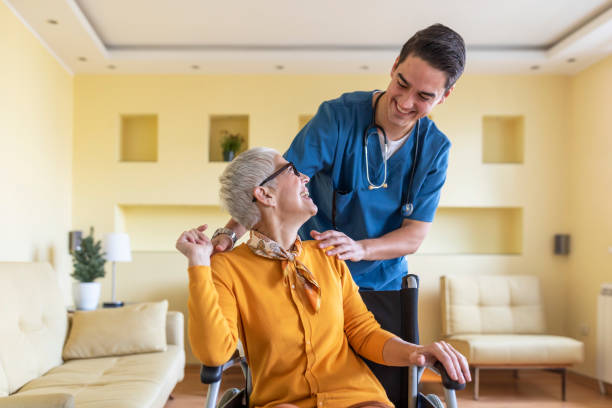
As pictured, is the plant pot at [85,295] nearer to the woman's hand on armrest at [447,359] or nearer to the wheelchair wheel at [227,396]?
the wheelchair wheel at [227,396]

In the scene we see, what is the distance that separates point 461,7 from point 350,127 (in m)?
2.75

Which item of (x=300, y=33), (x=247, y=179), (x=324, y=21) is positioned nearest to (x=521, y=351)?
(x=324, y=21)

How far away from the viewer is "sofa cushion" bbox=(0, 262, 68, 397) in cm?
277

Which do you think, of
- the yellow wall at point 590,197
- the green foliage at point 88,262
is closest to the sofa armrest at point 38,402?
the green foliage at point 88,262

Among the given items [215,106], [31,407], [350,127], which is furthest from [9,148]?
[350,127]

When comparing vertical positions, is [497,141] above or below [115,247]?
above

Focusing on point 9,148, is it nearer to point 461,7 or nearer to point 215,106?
point 215,106

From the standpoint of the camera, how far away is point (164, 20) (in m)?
4.38

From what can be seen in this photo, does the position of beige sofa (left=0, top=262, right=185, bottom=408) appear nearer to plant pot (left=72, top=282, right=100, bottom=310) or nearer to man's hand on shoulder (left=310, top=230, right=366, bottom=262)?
plant pot (left=72, top=282, right=100, bottom=310)

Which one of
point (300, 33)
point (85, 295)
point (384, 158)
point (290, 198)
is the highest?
point (300, 33)

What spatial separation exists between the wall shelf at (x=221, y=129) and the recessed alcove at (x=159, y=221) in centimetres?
57

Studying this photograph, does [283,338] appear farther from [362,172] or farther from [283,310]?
[362,172]

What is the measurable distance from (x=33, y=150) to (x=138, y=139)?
140 centimetres

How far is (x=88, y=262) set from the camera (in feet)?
15.1
